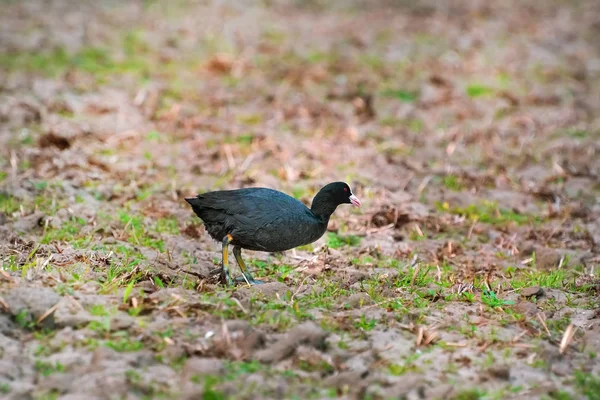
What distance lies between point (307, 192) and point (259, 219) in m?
2.43

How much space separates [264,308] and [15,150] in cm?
457

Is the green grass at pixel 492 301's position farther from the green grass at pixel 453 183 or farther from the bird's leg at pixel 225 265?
the green grass at pixel 453 183

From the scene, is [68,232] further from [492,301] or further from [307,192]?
[492,301]

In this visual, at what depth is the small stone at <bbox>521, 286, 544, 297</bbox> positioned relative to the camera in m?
5.98

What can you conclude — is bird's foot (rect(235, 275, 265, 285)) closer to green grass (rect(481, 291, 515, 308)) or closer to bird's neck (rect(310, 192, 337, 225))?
bird's neck (rect(310, 192, 337, 225))

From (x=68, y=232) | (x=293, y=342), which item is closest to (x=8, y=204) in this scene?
(x=68, y=232)

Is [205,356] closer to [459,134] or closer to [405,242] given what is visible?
[405,242]

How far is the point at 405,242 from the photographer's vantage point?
7.42 m

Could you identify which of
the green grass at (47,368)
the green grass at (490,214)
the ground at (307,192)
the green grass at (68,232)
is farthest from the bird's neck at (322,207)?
the green grass at (47,368)

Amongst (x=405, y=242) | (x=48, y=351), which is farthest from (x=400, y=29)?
(x=48, y=351)

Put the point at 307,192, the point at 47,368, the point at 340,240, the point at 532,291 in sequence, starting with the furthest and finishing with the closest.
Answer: the point at 307,192, the point at 340,240, the point at 532,291, the point at 47,368

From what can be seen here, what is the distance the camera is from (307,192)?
842cm

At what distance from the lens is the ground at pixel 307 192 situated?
15.6ft

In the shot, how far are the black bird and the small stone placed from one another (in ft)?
5.17
